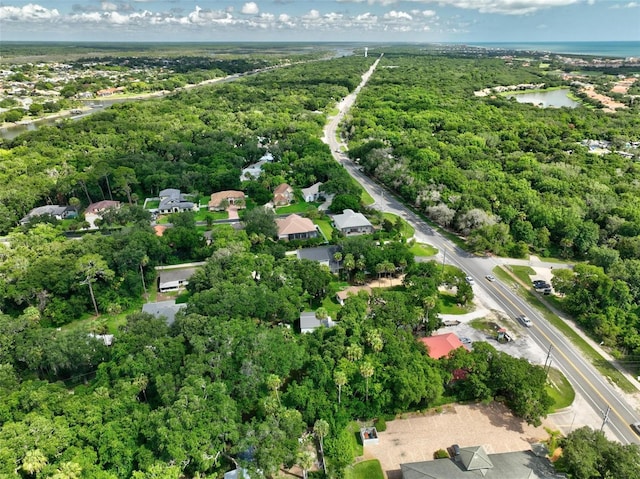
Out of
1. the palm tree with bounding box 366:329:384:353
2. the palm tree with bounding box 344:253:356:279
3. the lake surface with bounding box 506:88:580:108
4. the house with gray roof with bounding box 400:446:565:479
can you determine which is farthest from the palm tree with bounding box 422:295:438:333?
the lake surface with bounding box 506:88:580:108

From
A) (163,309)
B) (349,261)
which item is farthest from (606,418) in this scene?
(163,309)

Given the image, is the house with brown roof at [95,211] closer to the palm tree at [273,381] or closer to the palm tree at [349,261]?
the palm tree at [349,261]

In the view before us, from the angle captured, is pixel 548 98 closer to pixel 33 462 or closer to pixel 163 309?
pixel 163 309

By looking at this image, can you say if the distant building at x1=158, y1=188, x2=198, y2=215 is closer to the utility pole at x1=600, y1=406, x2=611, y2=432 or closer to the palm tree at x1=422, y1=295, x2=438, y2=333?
the palm tree at x1=422, y1=295, x2=438, y2=333

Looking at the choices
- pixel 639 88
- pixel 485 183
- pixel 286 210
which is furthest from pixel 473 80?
pixel 286 210

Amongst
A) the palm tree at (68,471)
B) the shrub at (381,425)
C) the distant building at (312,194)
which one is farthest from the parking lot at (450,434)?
the distant building at (312,194)

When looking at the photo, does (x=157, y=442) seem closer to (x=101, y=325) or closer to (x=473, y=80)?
(x=101, y=325)

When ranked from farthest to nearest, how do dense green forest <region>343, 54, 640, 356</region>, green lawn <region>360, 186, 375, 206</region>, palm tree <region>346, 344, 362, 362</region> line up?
green lawn <region>360, 186, 375, 206</region> → dense green forest <region>343, 54, 640, 356</region> → palm tree <region>346, 344, 362, 362</region>
